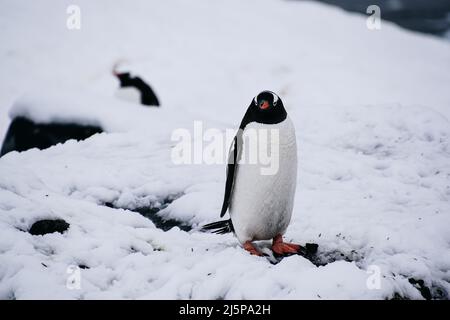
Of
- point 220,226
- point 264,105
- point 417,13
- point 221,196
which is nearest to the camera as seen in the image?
point 264,105

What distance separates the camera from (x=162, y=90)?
460 inches

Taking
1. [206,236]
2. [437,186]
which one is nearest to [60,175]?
[206,236]

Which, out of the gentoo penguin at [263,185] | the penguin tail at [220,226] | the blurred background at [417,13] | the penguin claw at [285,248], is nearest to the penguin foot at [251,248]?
the gentoo penguin at [263,185]

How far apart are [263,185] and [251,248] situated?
49 cm

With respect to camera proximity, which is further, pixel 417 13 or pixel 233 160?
pixel 417 13

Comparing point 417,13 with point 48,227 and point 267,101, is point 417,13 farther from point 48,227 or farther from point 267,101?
point 48,227

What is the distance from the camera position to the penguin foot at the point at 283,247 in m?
3.04

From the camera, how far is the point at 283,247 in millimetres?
3070

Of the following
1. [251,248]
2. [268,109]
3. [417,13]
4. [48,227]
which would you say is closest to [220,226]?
[251,248]

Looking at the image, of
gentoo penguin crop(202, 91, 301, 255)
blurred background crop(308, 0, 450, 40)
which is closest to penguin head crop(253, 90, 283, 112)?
gentoo penguin crop(202, 91, 301, 255)

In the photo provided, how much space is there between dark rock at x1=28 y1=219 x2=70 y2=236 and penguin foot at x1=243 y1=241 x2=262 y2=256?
53.8 inches

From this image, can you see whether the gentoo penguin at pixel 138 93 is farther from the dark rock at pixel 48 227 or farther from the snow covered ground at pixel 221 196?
the dark rock at pixel 48 227

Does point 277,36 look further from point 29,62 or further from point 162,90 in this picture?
point 29,62

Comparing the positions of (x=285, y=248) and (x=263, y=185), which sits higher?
(x=263, y=185)
